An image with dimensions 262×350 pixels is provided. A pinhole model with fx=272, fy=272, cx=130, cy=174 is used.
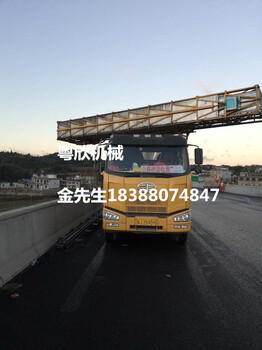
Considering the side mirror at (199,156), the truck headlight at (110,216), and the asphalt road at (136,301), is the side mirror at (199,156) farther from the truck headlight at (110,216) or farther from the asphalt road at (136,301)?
the truck headlight at (110,216)

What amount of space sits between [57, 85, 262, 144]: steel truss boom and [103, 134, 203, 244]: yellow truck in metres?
6.84

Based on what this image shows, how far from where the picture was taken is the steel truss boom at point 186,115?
12.1 metres

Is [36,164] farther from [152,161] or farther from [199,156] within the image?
[199,156]

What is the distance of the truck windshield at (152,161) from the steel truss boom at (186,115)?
21.1ft

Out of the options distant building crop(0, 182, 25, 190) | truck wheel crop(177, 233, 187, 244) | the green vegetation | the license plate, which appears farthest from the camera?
the green vegetation

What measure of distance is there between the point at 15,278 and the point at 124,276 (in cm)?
174

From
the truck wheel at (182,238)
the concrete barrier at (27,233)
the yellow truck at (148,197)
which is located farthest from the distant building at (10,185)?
the truck wheel at (182,238)

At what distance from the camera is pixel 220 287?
13.5ft

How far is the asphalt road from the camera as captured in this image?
2713 millimetres

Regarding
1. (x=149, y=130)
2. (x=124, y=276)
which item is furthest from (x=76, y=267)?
(x=149, y=130)

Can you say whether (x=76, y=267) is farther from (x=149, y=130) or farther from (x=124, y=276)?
(x=149, y=130)

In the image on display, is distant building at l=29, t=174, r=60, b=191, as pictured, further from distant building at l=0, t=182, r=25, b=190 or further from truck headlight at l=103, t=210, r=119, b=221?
truck headlight at l=103, t=210, r=119, b=221

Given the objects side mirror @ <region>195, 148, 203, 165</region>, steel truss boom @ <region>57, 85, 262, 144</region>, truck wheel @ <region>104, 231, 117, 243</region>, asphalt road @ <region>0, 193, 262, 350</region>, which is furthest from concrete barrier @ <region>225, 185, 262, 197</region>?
truck wheel @ <region>104, 231, 117, 243</region>

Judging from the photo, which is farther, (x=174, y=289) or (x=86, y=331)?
(x=174, y=289)
